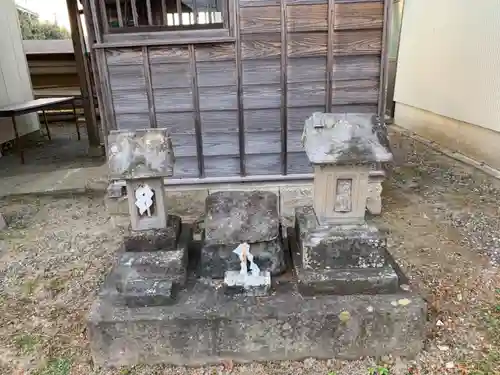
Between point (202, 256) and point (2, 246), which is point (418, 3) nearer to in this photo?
point (202, 256)

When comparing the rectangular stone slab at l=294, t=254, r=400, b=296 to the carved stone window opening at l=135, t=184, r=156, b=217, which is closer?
the rectangular stone slab at l=294, t=254, r=400, b=296

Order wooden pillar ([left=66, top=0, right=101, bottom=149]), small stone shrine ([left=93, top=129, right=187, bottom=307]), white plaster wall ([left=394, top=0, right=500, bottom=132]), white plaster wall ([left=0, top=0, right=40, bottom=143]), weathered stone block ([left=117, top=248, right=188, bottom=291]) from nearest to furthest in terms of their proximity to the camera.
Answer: small stone shrine ([left=93, top=129, right=187, bottom=307]), weathered stone block ([left=117, top=248, right=188, bottom=291]), white plaster wall ([left=394, top=0, right=500, bottom=132]), wooden pillar ([left=66, top=0, right=101, bottom=149]), white plaster wall ([left=0, top=0, right=40, bottom=143])

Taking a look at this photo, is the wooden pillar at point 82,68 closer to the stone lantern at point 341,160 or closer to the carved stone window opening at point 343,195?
the stone lantern at point 341,160

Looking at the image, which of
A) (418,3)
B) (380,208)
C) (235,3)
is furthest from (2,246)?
(418,3)

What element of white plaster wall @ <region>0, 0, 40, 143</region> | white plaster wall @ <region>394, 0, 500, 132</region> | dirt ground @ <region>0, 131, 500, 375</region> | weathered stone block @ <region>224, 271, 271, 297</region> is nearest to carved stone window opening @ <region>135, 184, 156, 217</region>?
weathered stone block @ <region>224, 271, 271, 297</region>

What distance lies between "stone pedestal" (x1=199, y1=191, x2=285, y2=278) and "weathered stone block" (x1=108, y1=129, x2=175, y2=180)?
501mm

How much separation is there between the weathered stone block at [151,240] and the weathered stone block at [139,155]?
41cm

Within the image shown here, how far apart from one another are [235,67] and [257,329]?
2746 mm

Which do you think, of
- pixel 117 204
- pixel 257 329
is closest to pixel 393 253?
pixel 257 329

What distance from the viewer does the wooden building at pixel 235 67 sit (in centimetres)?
400

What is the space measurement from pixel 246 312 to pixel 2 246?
3.15m

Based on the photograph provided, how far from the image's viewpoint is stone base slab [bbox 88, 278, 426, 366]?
239cm

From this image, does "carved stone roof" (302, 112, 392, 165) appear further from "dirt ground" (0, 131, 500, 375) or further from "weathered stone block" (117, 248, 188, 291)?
"weathered stone block" (117, 248, 188, 291)

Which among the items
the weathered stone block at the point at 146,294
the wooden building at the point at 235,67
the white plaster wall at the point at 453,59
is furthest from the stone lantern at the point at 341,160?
the white plaster wall at the point at 453,59
